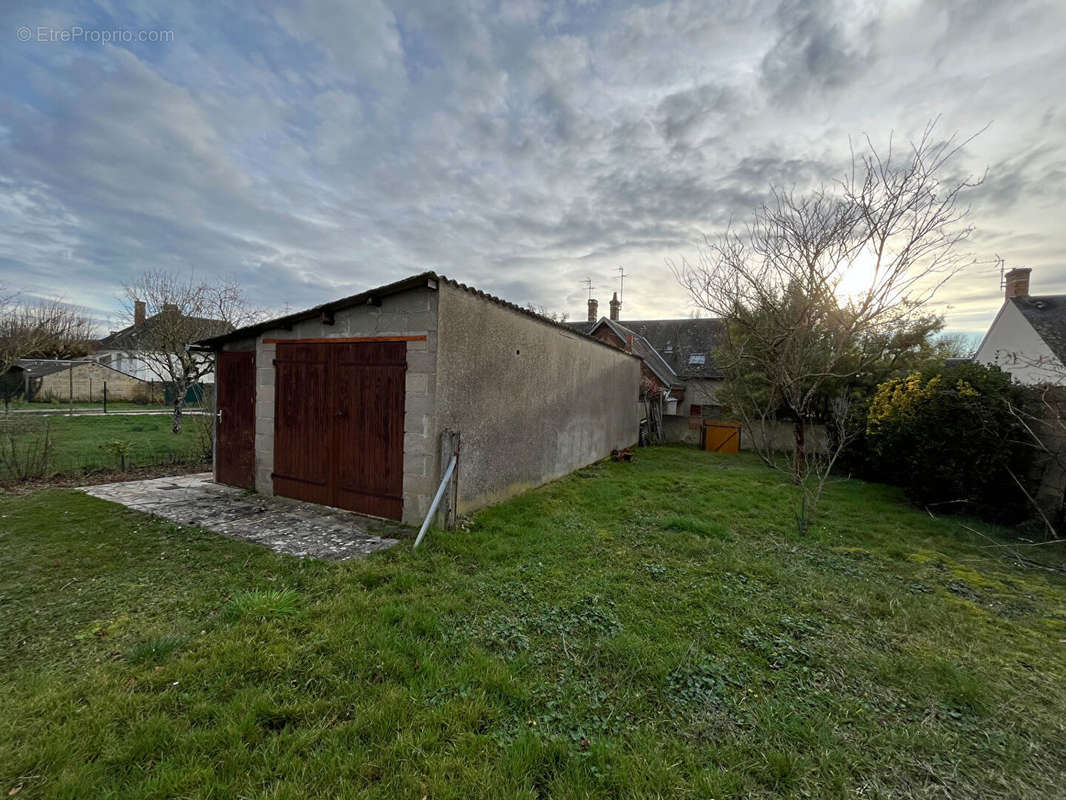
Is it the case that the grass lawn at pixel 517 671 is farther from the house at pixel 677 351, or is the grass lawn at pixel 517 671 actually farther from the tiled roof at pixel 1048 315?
the tiled roof at pixel 1048 315

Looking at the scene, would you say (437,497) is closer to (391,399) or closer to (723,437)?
(391,399)

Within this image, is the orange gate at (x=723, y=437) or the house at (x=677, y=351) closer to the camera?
the orange gate at (x=723, y=437)

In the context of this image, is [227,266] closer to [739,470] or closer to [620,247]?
[620,247]

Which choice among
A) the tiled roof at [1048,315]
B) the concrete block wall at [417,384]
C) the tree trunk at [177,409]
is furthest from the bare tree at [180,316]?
the tiled roof at [1048,315]

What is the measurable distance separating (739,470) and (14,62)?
13576mm

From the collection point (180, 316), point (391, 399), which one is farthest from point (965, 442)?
point (180, 316)

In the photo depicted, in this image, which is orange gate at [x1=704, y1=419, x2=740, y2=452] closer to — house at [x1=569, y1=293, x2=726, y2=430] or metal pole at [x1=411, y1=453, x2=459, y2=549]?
house at [x1=569, y1=293, x2=726, y2=430]

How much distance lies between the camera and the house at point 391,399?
4980mm

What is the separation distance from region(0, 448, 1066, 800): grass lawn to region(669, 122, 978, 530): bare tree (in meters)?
2.71

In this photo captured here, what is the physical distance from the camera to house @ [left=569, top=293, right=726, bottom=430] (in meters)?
17.4

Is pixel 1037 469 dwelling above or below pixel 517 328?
below

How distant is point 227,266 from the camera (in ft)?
43.9

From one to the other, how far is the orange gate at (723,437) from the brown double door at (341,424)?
39.4ft

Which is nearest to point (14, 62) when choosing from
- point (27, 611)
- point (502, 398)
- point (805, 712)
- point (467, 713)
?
point (27, 611)
